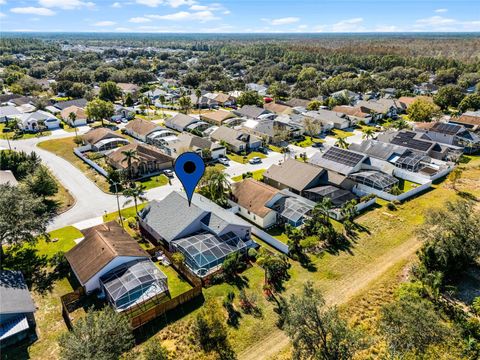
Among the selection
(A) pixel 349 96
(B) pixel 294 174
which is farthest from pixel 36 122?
(A) pixel 349 96

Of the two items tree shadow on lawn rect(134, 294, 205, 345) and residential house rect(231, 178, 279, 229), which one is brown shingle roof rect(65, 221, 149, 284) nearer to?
tree shadow on lawn rect(134, 294, 205, 345)

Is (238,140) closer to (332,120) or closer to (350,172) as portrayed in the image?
(350,172)

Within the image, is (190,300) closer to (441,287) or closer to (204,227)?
(204,227)

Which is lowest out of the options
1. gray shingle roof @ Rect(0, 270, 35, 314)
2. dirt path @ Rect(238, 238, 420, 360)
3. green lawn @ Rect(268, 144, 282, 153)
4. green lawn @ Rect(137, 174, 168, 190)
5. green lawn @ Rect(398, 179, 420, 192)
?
dirt path @ Rect(238, 238, 420, 360)

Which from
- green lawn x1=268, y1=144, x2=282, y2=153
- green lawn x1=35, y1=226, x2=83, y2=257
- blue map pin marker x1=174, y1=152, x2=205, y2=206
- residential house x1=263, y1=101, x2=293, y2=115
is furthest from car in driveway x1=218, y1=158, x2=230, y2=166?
blue map pin marker x1=174, y1=152, x2=205, y2=206

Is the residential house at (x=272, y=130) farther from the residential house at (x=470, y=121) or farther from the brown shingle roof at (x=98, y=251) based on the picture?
the brown shingle roof at (x=98, y=251)

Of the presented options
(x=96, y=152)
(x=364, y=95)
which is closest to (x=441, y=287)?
(x=96, y=152)
